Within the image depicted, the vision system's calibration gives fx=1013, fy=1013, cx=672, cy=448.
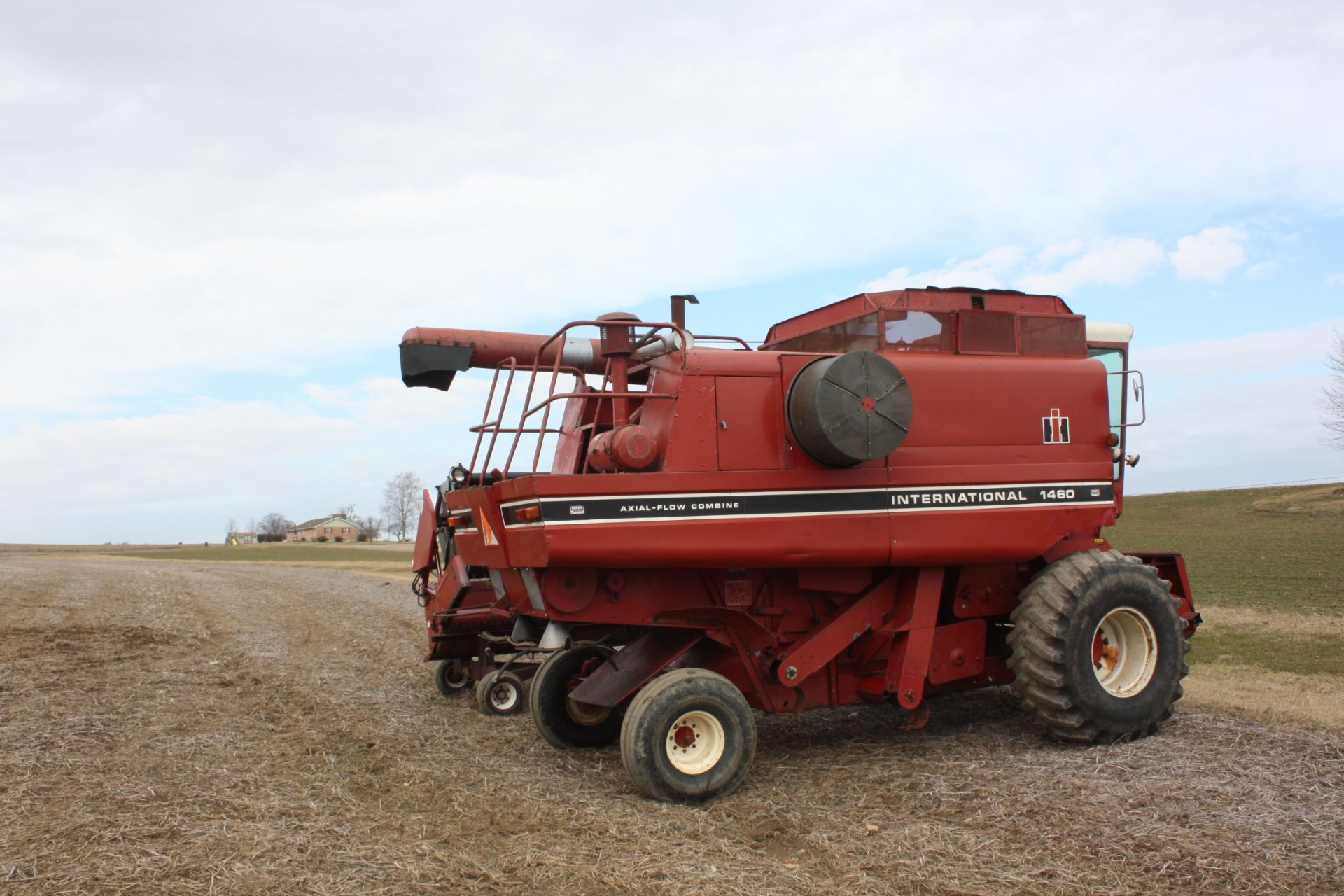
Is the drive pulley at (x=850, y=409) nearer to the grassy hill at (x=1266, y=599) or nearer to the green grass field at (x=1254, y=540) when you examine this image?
the grassy hill at (x=1266, y=599)

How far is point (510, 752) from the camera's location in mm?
7707

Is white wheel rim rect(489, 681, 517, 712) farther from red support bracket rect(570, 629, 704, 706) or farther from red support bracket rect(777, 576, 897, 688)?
red support bracket rect(777, 576, 897, 688)

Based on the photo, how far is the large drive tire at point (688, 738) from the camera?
241 inches

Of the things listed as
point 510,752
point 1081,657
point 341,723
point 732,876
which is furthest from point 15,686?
point 1081,657

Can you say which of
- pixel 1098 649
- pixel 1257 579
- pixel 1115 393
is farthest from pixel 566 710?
pixel 1257 579

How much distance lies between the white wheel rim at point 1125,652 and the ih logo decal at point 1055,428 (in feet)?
4.31

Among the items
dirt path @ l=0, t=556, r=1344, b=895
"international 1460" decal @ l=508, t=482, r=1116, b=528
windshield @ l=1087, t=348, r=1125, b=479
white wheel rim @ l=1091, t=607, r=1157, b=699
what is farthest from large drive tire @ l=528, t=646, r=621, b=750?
windshield @ l=1087, t=348, r=1125, b=479

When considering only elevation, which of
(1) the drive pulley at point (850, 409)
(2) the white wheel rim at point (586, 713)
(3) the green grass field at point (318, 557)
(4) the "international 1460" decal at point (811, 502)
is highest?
(1) the drive pulley at point (850, 409)

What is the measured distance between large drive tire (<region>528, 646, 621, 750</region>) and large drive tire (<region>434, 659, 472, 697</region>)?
8.25ft

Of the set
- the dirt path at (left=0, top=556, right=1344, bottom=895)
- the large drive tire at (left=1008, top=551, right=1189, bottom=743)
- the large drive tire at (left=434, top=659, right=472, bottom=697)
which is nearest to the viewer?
the dirt path at (left=0, top=556, right=1344, bottom=895)

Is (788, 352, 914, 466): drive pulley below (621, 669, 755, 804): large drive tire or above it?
above

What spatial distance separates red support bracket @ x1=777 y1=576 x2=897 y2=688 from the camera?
6.95 m

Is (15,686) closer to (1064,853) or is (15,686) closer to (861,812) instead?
(861,812)

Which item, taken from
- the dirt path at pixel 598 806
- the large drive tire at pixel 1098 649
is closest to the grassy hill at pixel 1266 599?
the large drive tire at pixel 1098 649
